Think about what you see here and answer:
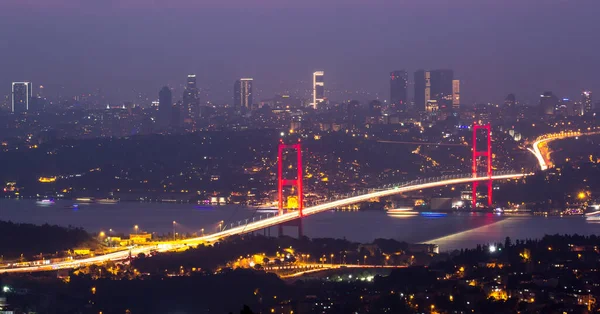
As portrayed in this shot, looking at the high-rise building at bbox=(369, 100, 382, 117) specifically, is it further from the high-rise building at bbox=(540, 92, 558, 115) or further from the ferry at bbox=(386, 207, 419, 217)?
the ferry at bbox=(386, 207, 419, 217)

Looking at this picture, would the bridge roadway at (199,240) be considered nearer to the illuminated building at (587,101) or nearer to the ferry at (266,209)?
the ferry at (266,209)

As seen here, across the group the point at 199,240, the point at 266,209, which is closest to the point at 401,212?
the point at 266,209

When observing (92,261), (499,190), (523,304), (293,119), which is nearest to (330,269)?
(92,261)

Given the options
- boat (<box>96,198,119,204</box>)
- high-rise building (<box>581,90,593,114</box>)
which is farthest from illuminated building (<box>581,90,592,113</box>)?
boat (<box>96,198,119,204</box>)

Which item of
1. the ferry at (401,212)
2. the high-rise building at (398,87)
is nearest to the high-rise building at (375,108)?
the high-rise building at (398,87)

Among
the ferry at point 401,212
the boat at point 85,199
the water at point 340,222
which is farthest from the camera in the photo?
the boat at point 85,199
